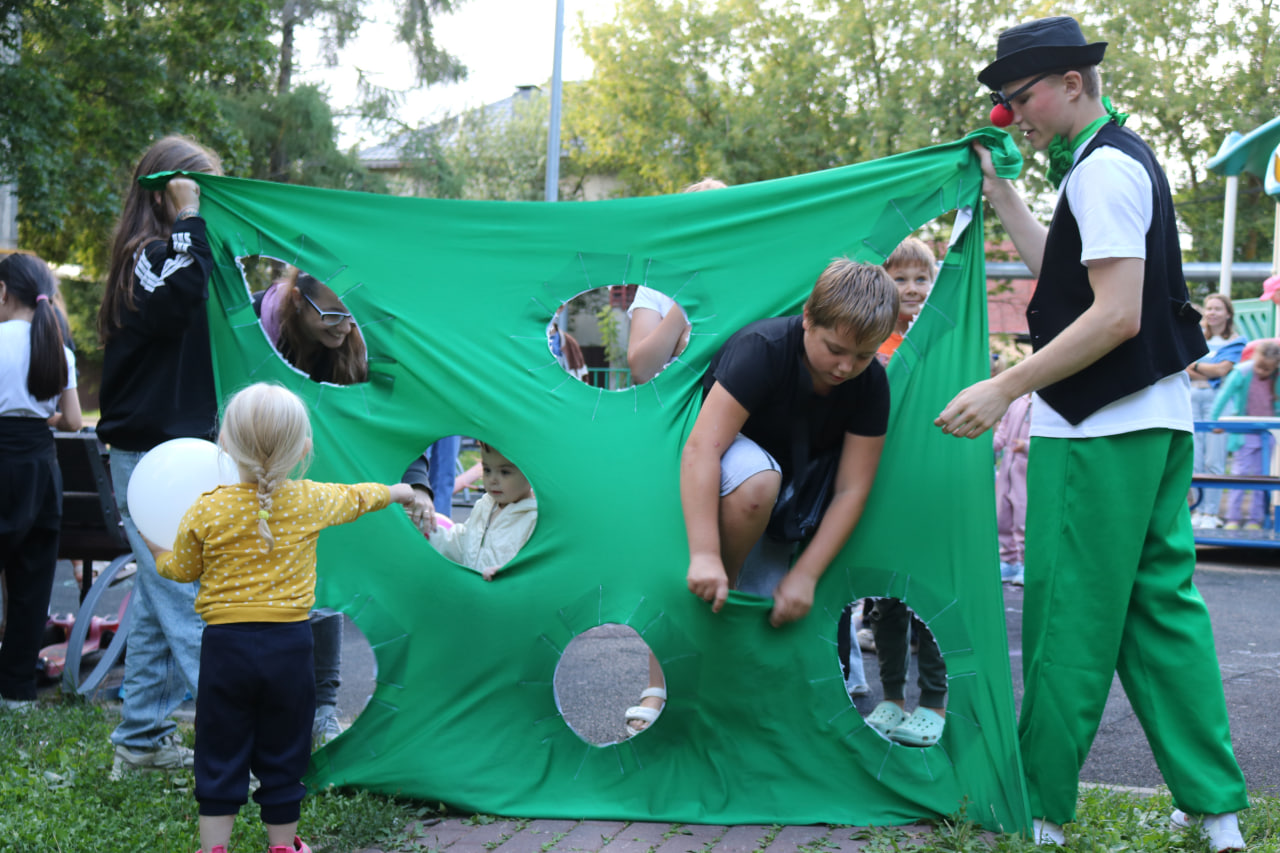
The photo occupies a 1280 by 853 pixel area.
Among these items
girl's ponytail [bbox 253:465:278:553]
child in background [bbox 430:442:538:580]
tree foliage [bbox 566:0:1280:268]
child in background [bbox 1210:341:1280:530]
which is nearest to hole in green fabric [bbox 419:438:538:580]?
child in background [bbox 430:442:538:580]

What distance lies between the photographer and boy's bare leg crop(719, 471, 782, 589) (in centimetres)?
288

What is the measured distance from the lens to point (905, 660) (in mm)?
3816

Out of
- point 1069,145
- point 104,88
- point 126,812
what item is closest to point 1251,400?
point 1069,145

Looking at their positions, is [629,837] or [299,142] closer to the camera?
[629,837]

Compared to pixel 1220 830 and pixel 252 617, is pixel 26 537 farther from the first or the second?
pixel 1220 830

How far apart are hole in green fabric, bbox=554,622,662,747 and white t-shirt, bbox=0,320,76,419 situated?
2.20 m

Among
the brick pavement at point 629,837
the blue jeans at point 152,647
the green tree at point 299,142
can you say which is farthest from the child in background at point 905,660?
the green tree at point 299,142

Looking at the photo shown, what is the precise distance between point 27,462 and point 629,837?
271 cm

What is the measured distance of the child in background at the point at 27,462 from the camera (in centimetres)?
408

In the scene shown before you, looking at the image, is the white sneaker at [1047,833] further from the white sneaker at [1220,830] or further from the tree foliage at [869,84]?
the tree foliage at [869,84]

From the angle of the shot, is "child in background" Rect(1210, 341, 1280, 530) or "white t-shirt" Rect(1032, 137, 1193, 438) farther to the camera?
"child in background" Rect(1210, 341, 1280, 530)

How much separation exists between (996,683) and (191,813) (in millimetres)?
2147

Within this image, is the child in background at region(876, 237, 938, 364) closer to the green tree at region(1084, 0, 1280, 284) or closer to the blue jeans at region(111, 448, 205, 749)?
the blue jeans at region(111, 448, 205, 749)

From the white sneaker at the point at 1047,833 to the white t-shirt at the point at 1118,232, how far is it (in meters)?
0.95
